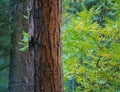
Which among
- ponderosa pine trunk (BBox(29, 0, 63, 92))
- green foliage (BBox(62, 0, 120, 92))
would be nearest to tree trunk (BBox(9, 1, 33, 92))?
green foliage (BBox(62, 0, 120, 92))

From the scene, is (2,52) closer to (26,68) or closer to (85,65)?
(26,68)

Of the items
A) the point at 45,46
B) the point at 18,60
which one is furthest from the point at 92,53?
the point at 18,60

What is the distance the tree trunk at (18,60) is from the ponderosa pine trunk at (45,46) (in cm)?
298

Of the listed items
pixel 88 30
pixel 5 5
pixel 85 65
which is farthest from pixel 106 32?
pixel 5 5

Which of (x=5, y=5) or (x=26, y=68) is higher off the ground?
(x=5, y=5)

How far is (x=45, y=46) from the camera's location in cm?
231

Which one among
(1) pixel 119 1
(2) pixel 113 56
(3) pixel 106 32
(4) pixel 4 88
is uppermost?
(1) pixel 119 1

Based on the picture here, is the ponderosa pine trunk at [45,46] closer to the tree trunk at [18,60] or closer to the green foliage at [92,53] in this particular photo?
the green foliage at [92,53]

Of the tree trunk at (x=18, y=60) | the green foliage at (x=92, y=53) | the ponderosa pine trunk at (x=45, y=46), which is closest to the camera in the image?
the ponderosa pine trunk at (x=45, y=46)

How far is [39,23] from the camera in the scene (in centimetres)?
234

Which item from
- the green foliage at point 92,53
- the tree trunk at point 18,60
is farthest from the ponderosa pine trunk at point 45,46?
the tree trunk at point 18,60

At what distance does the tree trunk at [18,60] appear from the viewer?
209 inches

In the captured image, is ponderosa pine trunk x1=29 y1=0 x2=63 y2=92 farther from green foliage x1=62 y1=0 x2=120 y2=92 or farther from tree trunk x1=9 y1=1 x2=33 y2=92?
tree trunk x1=9 y1=1 x2=33 y2=92

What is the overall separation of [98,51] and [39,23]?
1.10 m
